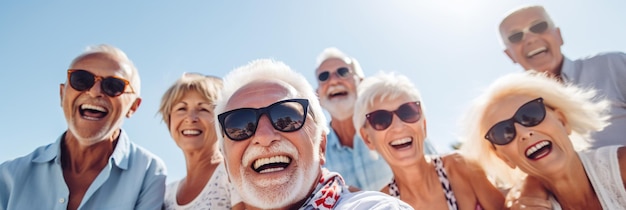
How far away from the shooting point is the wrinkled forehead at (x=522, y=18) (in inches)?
160

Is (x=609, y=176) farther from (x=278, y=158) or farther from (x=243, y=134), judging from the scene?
(x=243, y=134)

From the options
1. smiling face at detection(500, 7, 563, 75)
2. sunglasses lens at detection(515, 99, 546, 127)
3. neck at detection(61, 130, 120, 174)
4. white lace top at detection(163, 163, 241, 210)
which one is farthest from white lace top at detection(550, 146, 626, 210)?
neck at detection(61, 130, 120, 174)

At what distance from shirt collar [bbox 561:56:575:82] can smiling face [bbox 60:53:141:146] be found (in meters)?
4.19

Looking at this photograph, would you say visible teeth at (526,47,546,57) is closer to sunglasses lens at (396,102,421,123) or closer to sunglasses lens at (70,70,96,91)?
sunglasses lens at (396,102,421,123)

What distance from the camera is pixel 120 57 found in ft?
12.0

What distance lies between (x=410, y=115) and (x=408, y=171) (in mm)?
489

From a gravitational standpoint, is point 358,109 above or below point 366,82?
below

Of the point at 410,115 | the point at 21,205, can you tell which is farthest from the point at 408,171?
the point at 21,205

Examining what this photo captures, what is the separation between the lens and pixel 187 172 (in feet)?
11.5

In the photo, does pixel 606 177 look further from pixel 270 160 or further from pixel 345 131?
pixel 345 131

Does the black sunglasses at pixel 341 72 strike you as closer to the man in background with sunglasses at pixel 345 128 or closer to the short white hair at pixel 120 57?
the man in background with sunglasses at pixel 345 128

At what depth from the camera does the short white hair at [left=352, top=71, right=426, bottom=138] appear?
344 centimetres

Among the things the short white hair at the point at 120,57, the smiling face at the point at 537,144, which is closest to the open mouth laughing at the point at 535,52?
the smiling face at the point at 537,144

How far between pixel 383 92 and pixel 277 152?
1.68 meters
